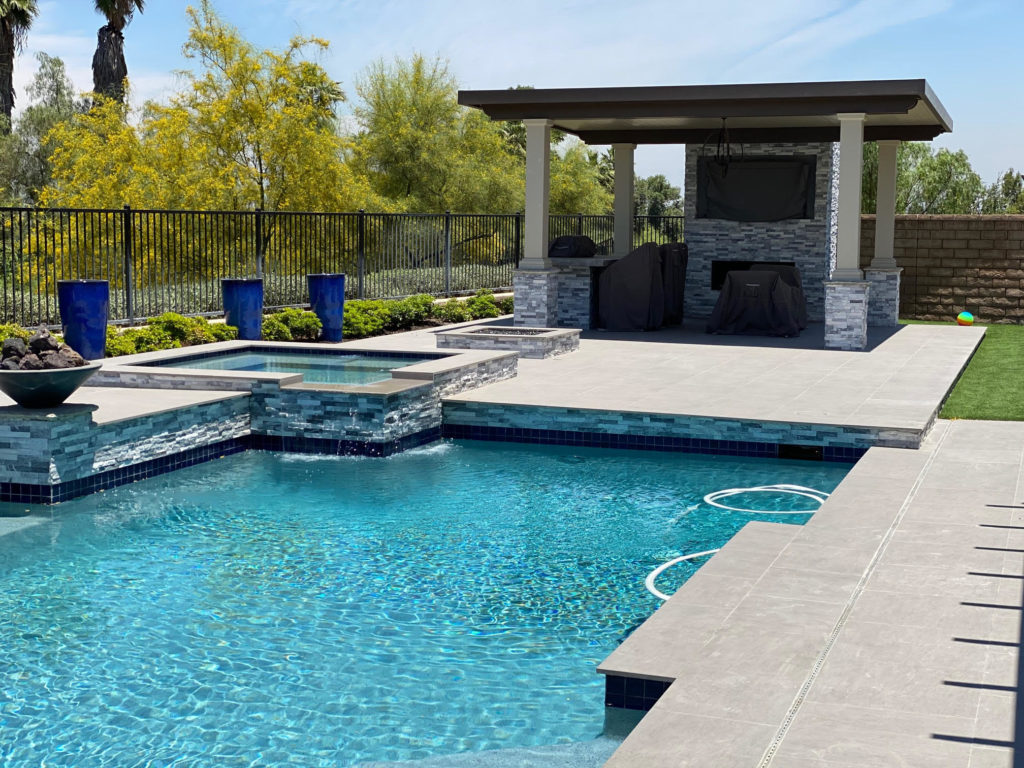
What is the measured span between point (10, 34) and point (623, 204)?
22727 millimetres

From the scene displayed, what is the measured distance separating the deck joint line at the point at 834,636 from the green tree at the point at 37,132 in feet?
117

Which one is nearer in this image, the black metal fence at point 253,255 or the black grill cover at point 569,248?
the black metal fence at point 253,255

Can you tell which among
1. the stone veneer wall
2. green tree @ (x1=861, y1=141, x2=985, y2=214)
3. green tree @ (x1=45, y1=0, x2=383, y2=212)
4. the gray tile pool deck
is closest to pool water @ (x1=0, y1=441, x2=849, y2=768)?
the gray tile pool deck

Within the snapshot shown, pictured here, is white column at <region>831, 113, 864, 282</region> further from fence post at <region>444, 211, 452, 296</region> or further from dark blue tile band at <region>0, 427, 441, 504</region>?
fence post at <region>444, 211, 452, 296</region>

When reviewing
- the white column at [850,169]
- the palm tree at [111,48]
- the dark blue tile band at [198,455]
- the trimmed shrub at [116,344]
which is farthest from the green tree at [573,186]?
the dark blue tile band at [198,455]

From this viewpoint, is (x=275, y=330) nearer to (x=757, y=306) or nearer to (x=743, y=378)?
(x=743, y=378)

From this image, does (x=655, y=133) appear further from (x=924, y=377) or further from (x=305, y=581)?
(x=305, y=581)

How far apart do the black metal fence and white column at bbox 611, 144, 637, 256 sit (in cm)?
123

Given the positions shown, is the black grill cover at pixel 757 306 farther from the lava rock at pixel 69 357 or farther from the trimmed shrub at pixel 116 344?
the lava rock at pixel 69 357

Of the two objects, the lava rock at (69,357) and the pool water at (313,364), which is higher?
the lava rock at (69,357)

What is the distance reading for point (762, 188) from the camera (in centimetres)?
1816

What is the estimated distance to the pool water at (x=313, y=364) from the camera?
10828 mm

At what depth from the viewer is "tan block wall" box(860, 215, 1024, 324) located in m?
20.6

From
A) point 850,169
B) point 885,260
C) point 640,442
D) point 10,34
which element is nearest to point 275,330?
point 640,442
